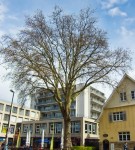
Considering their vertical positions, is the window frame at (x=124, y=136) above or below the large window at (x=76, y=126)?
below

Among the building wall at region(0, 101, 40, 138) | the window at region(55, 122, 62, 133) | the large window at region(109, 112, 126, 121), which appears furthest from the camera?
the building wall at region(0, 101, 40, 138)

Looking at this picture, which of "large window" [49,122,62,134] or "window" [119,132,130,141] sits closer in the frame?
"window" [119,132,130,141]

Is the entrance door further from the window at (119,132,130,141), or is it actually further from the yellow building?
the window at (119,132,130,141)

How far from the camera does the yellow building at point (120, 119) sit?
110ft

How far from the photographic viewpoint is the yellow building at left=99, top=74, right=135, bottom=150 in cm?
3356

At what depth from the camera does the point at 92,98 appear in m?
86.3

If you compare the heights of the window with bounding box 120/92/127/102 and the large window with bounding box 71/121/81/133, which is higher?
the window with bounding box 120/92/127/102

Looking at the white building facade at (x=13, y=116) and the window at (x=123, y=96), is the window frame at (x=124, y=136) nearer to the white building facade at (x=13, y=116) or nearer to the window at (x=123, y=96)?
the window at (x=123, y=96)

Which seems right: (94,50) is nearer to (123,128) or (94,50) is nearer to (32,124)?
(123,128)

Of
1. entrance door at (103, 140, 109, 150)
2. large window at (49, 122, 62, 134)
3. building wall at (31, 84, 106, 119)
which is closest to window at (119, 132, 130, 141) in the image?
entrance door at (103, 140, 109, 150)

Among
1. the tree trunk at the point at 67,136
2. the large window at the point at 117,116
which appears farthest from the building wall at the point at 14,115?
the tree trunk at the point at 67,136

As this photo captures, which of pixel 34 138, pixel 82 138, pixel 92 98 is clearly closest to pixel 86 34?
pixel 82 138

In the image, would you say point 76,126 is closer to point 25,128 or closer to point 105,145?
point 25,128

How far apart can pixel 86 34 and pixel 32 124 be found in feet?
165
